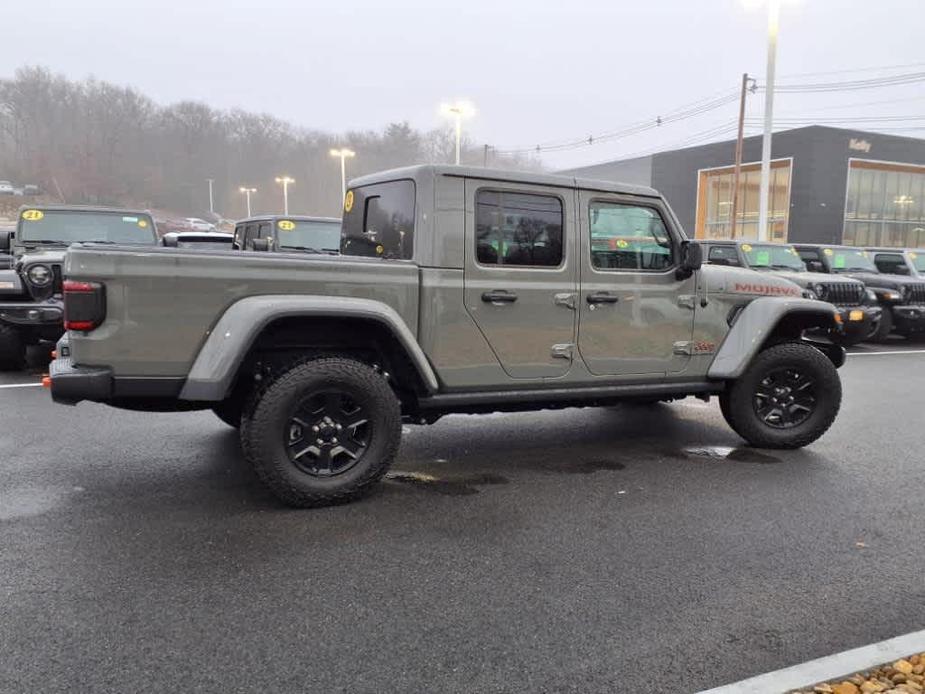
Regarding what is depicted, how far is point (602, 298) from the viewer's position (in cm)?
478

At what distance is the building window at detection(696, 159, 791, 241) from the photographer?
41906mm

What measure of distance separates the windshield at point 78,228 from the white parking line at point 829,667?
9082 mm

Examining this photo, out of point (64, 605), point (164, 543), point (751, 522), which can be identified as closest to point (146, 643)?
point (64, 605)

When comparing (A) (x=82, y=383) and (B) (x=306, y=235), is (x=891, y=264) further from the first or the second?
(A) (x=82, y=383)

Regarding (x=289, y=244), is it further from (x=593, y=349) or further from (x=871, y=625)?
(x=871, y=625)

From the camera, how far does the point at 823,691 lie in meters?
2.39

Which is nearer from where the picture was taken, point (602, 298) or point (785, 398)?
point (602, 298)

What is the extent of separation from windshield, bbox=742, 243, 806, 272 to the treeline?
54558 millimetres

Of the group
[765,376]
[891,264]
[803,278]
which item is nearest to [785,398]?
[765,376]

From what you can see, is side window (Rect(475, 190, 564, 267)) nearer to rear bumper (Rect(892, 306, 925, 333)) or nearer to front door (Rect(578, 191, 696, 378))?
front door (Rect(578, 191, 696, 378))

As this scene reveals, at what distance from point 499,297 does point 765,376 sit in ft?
7.61

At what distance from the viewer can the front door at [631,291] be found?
15.7ft

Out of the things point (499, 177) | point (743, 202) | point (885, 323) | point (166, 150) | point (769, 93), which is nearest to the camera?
point (499, 177)

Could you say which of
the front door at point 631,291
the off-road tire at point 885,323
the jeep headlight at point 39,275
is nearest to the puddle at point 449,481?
the front door at point 631,291
